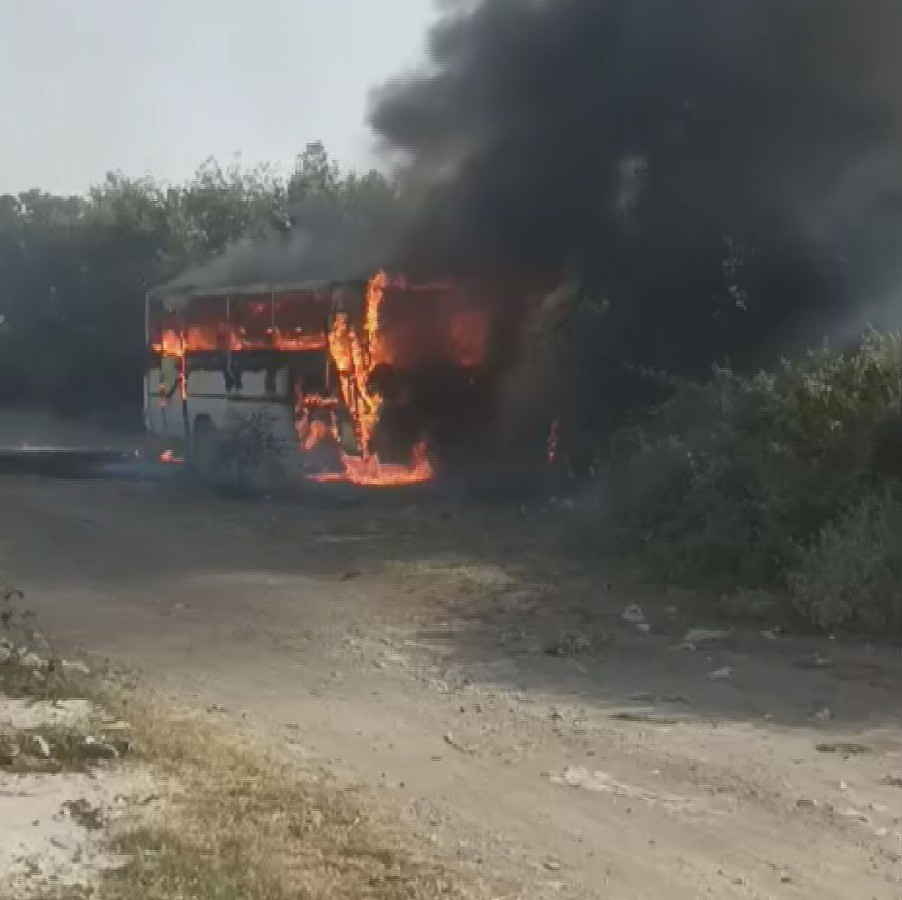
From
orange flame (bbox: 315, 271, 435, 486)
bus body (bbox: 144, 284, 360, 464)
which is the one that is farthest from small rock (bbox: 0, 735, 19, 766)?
bus body (bbox: 144, 284, 360, 464)

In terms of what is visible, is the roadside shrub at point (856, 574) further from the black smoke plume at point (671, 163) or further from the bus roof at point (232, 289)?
the bus roof at point (232, 289)

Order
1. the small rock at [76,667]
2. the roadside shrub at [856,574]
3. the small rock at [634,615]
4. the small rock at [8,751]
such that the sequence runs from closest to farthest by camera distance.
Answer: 1. the small rock at [8,751]
2. the small rock at [76,667]
3. the roadside shrub at [856,574]
4. the small rock at [634,615]

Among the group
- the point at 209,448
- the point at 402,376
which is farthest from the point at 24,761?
the point at 209,448

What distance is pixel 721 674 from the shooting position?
7.10 m

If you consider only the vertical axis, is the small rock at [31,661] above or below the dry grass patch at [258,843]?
above

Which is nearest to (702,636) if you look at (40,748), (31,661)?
(31,661)

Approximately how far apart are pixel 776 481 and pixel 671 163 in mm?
7096

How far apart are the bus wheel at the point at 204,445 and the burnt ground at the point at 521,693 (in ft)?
13.4

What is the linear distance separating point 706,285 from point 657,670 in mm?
8168

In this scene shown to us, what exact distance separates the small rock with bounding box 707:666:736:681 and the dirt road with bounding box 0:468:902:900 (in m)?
0.02

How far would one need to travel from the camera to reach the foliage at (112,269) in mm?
29984

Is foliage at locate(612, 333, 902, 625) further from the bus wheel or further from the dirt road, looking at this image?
the bus wheel

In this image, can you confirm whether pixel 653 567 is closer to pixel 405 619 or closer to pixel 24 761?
pixel 405 619

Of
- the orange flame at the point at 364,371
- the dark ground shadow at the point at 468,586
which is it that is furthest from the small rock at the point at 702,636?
the orange flame at the point at 364,371
